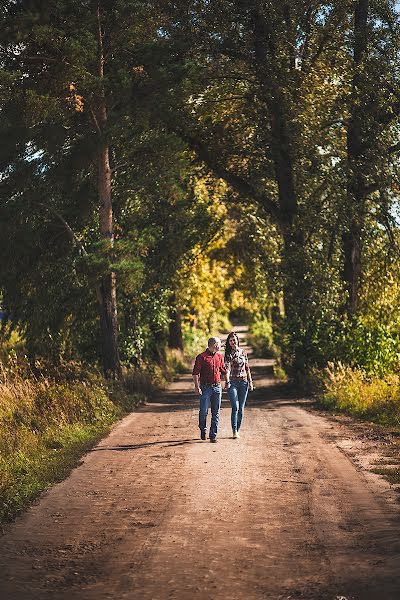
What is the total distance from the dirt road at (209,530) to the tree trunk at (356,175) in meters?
13.0

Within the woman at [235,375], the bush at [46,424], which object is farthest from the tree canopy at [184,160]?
the woman at [235,375]

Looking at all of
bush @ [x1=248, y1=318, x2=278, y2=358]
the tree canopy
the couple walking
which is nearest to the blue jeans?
the couple walking

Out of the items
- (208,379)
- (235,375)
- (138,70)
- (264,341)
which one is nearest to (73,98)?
(138,70)

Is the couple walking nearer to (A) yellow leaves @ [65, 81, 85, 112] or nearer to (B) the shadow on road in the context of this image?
(B) the shadow on road

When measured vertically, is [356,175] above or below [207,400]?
above

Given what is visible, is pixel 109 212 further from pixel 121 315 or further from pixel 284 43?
pixel 284 43

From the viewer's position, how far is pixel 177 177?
26.8 meters

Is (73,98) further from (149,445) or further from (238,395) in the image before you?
(149,445)

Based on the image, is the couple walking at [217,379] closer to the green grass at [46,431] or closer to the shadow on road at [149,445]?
the shadow on road at [149,445]

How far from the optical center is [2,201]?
2448 centimetres

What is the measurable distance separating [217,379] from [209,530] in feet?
24.6

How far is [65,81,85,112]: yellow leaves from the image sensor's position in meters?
22.0

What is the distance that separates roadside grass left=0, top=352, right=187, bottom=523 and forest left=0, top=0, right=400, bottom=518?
122 millimetres

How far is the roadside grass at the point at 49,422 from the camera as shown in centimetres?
1208
